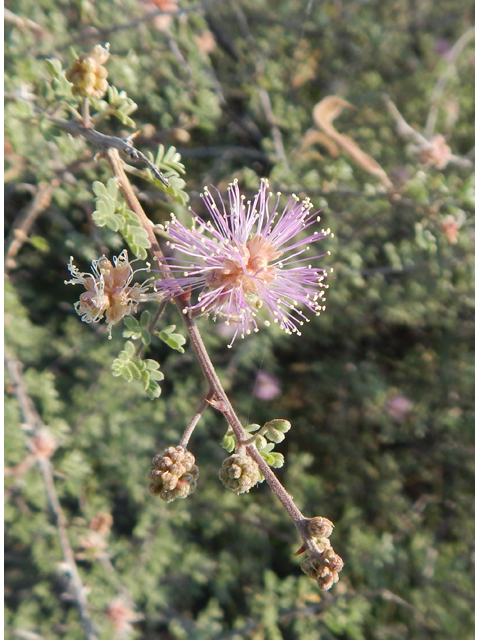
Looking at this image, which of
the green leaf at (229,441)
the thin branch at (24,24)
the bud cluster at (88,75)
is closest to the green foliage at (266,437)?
the green leaf at (229,441)

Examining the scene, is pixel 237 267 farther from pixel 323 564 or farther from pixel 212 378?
pixel 323 564

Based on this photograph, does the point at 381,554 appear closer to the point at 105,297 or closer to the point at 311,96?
the point at 105,297

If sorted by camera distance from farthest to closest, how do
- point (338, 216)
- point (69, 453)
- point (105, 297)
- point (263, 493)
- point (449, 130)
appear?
1. point (449, 130)
2. point (263, 493)
3. point (338, 216)
4. point (69, 453)
5. point (105, 297)

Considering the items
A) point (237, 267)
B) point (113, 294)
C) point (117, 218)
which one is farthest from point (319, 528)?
point (117, 218)

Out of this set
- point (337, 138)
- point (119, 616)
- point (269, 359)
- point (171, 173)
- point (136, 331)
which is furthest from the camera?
point (269, 359)

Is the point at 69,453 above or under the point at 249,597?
above

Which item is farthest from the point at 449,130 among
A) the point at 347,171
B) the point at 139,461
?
the point at 139,461
